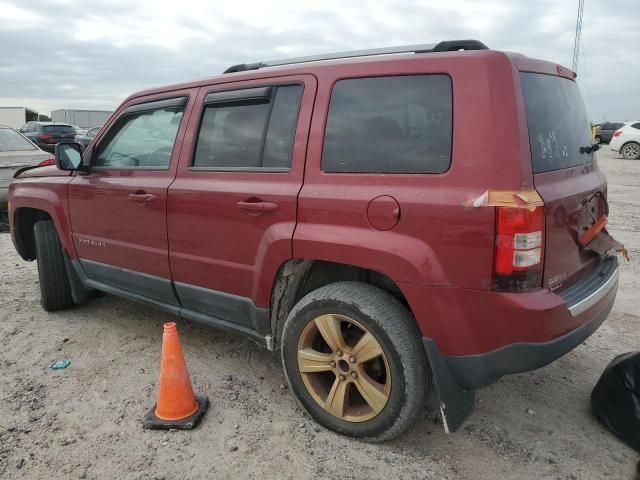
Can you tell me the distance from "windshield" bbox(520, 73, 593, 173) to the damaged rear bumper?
62 centimetres

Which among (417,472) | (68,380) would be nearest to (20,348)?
(68,380)

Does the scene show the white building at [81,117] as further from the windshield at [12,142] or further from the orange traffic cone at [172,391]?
the orange traffic cone at [172,391]

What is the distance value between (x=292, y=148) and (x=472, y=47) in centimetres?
100

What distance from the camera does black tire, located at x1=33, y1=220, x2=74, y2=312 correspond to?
4.26 metres

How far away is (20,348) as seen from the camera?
147 inches

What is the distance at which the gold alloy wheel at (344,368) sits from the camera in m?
2.48

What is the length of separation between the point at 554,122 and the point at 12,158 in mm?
8150

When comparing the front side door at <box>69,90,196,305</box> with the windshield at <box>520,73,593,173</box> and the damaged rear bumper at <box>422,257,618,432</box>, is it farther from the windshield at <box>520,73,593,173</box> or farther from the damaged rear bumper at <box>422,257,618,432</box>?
the windshield at <box>520,73,593,173</box>

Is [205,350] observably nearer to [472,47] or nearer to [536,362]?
[536,362]

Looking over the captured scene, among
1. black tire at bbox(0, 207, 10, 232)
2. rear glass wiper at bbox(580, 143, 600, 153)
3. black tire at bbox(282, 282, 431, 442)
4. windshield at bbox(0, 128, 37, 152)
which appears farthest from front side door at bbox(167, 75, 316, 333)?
windshield at bbox(0, 128, 37, 152)

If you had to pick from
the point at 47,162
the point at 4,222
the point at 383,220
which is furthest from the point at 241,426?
the point at 4,222

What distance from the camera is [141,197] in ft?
10.8

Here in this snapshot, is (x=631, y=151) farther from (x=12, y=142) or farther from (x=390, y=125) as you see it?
(x=390, y=125)

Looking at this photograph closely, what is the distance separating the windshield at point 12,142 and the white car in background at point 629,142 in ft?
64.2
